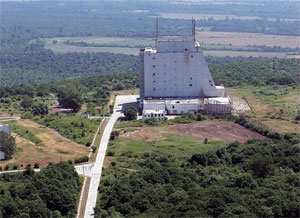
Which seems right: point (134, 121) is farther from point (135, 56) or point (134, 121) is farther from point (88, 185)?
point (135, 56)

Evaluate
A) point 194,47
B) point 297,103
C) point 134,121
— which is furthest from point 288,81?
point 134,121

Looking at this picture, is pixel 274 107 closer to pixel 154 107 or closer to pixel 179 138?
pixel 154 107

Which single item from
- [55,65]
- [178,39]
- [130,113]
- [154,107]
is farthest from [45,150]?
[55,65]

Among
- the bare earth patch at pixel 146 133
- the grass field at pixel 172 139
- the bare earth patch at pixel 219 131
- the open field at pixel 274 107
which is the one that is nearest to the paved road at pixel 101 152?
the grass field at pixel 172 139

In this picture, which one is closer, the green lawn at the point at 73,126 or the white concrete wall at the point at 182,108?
the green lawn at the point at 73,126

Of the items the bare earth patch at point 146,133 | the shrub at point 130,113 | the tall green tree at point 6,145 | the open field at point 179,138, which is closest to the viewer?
the tall green tree at point 6,145

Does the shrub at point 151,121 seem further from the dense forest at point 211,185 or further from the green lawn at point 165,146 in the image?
the dense forest at point 211,185

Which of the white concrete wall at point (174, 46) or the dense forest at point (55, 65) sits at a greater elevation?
the white concrete wall at point (174, 46)
